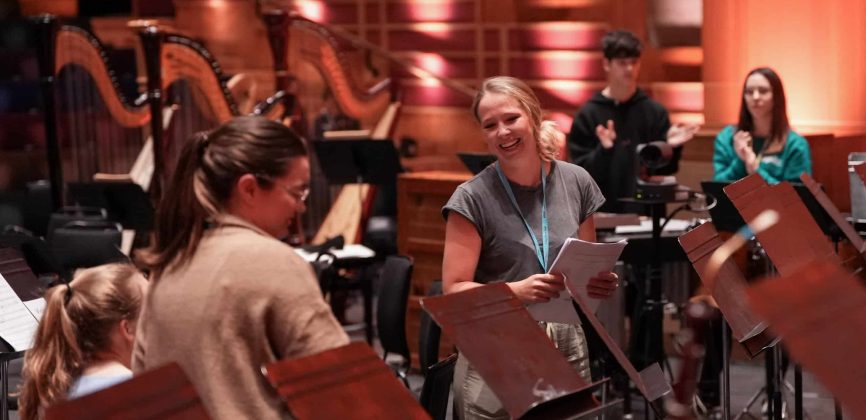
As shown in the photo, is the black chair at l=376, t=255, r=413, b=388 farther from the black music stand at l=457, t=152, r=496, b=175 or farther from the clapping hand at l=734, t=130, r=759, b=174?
the clapping hand at l=734, t=130, r=759, b=174

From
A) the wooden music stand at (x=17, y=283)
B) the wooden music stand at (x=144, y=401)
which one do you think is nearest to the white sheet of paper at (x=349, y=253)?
the wooden music stand at (x=17, y=283)

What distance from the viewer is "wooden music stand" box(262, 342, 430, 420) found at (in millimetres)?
2016

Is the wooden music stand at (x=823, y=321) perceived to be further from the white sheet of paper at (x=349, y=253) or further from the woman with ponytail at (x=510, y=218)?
the white sheet of paper at (x=349, y=253)

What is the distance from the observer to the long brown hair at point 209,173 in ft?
7.21

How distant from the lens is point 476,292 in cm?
242

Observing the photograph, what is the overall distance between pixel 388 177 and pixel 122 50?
4.20 m

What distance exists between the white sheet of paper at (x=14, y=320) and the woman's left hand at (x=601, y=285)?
1.48m

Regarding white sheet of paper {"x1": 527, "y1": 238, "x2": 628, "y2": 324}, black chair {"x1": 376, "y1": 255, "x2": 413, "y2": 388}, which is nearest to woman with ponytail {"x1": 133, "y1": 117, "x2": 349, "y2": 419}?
white sheet of paper {"x1": 527, "y1": 238, "x2": 628, "y2": 324}

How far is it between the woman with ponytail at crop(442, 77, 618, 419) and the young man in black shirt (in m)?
2.45

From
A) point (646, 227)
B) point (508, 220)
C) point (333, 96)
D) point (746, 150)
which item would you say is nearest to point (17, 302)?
point (508, 220)

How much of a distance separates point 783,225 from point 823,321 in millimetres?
1309

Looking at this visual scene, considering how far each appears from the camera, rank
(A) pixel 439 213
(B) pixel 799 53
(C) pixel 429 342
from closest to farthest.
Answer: (C) pixel 429 342 < (A) pixel 439 213 < (B) pixel 799 53

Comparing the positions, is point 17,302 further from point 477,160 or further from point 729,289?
point 477,160

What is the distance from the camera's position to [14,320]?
3584mm
